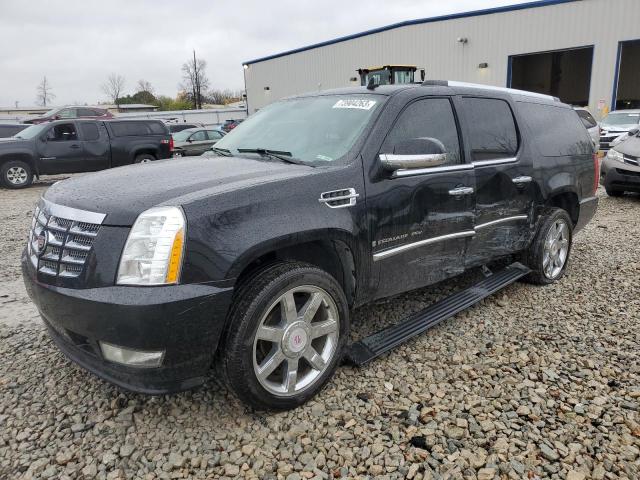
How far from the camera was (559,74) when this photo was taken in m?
32.6

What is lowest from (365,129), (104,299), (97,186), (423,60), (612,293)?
(612,293)

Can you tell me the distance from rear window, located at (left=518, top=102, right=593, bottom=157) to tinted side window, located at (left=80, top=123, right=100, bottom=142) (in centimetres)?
1238

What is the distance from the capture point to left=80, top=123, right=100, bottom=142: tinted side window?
1334 centimetres

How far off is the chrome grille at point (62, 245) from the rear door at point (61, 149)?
1204 centimetres

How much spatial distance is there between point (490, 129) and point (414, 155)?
1291 millimetres

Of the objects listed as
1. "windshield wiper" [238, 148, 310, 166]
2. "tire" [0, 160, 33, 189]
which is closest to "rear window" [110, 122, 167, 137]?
"tire" [0, 160, 33, 189]

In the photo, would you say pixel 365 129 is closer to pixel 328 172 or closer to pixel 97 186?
pixel 328 172

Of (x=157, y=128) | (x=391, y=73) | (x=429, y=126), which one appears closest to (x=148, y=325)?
(x=429, y=126)

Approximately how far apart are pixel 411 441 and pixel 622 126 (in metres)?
16.9

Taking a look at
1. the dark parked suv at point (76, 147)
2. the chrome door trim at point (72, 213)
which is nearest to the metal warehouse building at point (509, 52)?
the dark parked suv at point (76, 147)

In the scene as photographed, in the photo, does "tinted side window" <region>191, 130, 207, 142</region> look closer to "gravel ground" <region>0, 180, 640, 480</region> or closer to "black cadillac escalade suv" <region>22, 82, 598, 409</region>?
"black cadillac escalade suv" <region>22, 82, 598, 409</region>

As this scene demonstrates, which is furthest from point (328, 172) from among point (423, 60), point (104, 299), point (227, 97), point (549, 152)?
point (227, 97)

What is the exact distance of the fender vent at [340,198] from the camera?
2.63 m

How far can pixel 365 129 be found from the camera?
2979 mm
